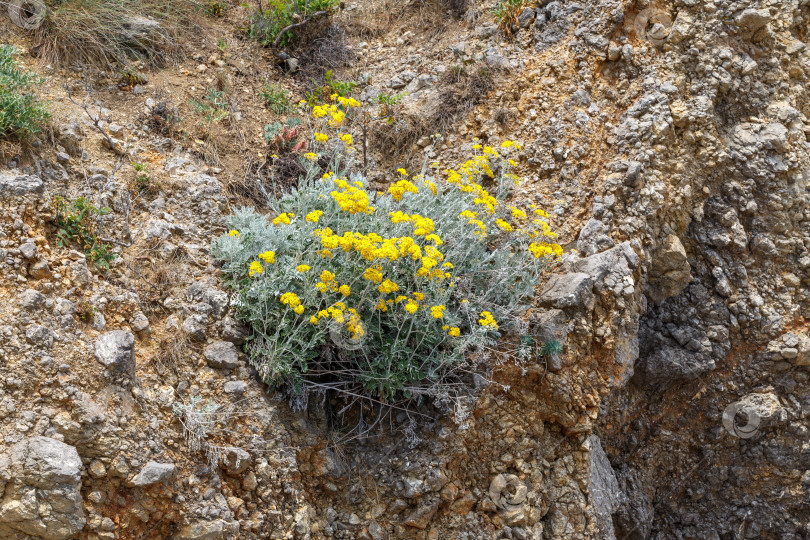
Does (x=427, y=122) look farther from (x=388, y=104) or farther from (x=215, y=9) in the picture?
(x=215, y=9)

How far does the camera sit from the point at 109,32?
5688 millimetres

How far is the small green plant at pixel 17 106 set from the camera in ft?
14.0

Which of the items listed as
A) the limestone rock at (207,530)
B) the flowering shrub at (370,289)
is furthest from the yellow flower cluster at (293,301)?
the limestone rock at (207,530)

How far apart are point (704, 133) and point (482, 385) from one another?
9.40ft

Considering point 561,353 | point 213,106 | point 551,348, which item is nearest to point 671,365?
point 561,353

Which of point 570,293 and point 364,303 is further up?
point 570,293

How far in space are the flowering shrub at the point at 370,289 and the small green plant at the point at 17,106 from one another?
4.74 feet

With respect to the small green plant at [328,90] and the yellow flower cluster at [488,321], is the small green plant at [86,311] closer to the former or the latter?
the yellow flower cluster at [488,321]

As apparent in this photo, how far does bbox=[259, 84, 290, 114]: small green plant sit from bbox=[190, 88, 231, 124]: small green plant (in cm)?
41

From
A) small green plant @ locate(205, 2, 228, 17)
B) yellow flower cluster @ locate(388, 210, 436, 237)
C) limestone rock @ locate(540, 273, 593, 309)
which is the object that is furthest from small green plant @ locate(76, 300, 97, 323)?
small green plant @ locate(205, 2, 228, 17)

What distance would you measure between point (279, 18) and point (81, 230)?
3454mm

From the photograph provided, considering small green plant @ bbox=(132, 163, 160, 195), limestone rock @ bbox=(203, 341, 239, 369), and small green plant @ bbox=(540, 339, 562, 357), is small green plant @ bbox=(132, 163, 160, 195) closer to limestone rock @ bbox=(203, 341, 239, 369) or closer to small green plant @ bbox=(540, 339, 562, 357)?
limestone rock @ bbox=(203, 341, 239, 369)

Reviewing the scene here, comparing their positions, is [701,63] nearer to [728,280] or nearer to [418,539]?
[728,280]

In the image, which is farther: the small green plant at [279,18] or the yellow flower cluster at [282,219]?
the small green plant at [279,18]
